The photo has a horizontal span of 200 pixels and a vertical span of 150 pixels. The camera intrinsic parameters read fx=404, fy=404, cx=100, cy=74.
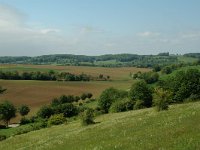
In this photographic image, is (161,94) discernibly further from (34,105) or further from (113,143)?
(34,105)

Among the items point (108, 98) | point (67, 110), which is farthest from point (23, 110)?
point (108, 98)

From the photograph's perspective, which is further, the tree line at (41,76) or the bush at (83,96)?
the tree line at (41,76)

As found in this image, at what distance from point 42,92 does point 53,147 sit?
11360 cm

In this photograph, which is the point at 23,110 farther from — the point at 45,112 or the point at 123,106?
the point at 123,106

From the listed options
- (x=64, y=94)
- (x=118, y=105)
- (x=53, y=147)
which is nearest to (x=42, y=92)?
(x=64, y=94)

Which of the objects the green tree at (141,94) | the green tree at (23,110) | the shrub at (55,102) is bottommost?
the green tree at (23,110)

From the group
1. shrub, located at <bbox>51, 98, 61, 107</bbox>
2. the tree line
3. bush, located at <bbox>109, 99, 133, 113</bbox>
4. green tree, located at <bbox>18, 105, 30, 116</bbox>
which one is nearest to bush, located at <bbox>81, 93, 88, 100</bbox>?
shrub, located at <bbox>51, 98, 61, 107</bbox>

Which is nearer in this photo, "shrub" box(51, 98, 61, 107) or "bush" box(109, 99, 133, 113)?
"bush" box(109, 99, 133, 113)

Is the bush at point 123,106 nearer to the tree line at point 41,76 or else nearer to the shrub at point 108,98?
the shrub at point 108,98

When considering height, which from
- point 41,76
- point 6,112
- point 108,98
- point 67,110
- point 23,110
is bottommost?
point 23,110

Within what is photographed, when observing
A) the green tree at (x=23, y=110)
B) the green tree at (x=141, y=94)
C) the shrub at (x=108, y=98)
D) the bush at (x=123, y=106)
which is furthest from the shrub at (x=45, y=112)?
the bush at (x=123, y=106)

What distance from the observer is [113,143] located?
2556 centimetres

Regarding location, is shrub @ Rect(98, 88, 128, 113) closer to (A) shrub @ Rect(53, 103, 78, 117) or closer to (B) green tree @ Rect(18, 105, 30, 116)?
(A) shrub @ Rect(53, 103, 78, 117)

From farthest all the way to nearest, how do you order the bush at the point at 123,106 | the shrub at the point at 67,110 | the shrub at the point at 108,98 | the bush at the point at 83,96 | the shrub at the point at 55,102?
the bush at the point at 83,96 < the shrub at the point at 55,102 < the shrub at the point at 67,110 < the shrub at the point at 108,98 < the bush at the point at 123,106
